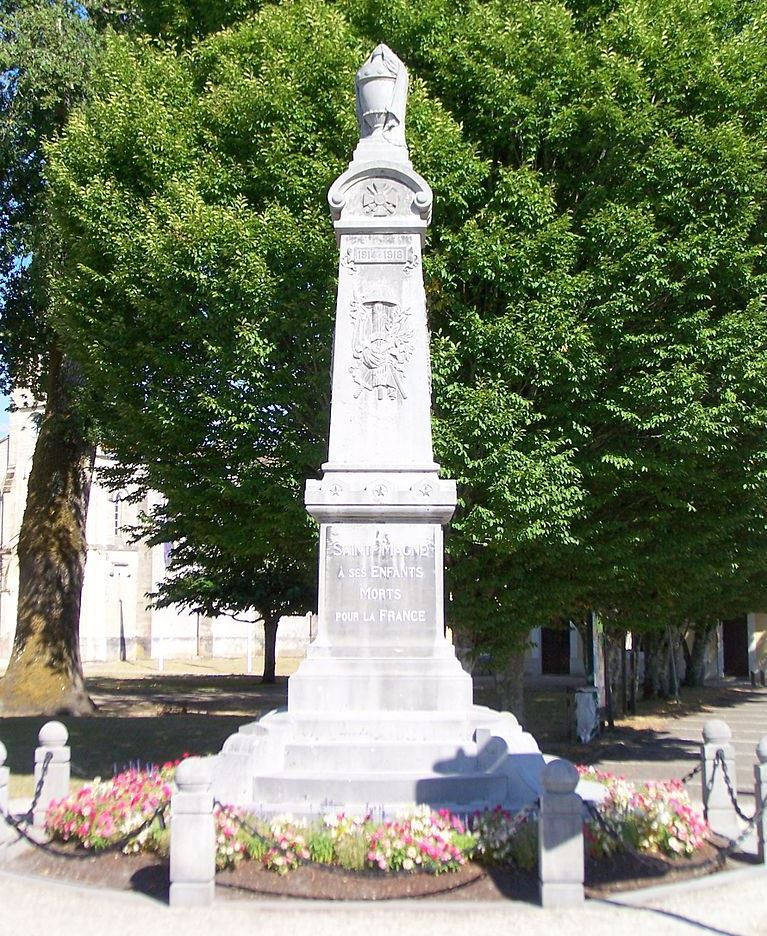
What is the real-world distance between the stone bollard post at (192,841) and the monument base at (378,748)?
1.28m

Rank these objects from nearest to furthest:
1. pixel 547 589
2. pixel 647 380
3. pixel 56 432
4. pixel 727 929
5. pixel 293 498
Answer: pixel 727 929 → pixel 647 380 → pixel 293 498 → pixel 547 589 → pixel 56 432

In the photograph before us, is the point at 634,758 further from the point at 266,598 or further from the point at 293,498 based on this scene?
the point at 266,598

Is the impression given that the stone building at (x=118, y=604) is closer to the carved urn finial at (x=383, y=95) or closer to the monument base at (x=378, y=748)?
the carved urn finial at (x=383, y=95)

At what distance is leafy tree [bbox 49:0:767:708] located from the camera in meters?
12.8

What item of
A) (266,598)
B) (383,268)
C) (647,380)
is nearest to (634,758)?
(647,380)

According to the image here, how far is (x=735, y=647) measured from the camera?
155ft

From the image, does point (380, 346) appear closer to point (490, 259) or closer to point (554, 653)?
point (490, 259)

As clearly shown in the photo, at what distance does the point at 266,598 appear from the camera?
32.8 meters

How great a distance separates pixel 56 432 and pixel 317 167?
11998mm

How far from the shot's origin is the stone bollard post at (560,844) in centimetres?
688

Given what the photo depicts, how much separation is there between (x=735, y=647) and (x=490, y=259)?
39263 mm

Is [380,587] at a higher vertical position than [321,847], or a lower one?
higher

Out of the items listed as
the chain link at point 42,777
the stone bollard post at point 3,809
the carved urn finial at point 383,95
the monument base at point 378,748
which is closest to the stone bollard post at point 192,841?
the monument base at point 378,748

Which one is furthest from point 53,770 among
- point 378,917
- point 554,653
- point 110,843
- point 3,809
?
point 554,653
